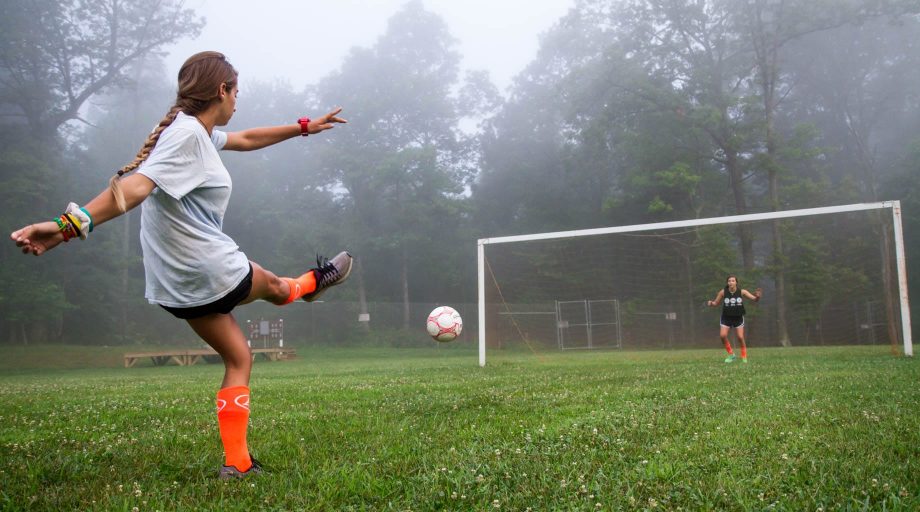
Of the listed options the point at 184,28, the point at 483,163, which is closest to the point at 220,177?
the point at 184,28

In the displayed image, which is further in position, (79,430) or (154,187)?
(79,430)

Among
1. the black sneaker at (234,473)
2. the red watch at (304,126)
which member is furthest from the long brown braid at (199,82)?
the black sneaker at (234,473)

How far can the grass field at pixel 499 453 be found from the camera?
9.61 ft

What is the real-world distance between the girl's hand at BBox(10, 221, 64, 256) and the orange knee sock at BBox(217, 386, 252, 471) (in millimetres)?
1145

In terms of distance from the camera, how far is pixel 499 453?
380cm

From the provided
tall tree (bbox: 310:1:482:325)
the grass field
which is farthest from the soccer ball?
tall tree (bbox: 310:1:482:325)

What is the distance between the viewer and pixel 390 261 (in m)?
45.8

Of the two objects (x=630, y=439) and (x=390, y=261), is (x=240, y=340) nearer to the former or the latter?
(x=630, y=439)

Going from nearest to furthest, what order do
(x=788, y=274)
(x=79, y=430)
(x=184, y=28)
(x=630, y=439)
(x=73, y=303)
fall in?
1. (x=630, y=439)
2. (x=79, y=430)
3. (x=788, y=274)
4. (x=73, y=303)
5. (x=184, y=28)

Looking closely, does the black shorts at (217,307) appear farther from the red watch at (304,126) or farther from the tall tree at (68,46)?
the tall tree at (68,46)

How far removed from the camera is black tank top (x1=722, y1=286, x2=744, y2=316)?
1659 cm

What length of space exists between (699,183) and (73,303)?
34.7 metres

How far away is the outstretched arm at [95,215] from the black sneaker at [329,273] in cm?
139

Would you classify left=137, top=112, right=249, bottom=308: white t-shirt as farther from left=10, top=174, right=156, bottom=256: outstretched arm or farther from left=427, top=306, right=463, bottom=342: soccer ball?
left=427, top=306, right=463, bottom=342: soccer ball
